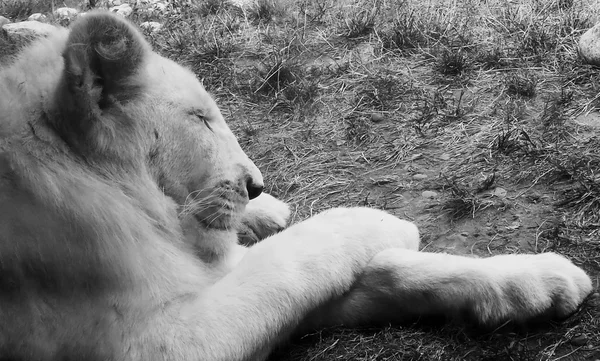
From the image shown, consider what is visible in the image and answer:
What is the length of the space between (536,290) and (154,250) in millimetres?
1775

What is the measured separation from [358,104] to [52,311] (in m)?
3.41

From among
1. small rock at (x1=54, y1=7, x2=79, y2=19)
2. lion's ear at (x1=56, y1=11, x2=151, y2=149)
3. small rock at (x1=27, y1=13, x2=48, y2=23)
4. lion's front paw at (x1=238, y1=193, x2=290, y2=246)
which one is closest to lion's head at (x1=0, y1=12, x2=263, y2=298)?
lion's ear at (x1=56, y1=11, x2=151, y2=149)

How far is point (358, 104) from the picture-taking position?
20.0ft

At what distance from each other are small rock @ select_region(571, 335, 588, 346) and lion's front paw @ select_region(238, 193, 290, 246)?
201 cm

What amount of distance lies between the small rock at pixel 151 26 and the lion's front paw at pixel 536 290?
551cm

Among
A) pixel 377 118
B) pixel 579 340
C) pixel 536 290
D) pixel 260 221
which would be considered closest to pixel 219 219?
pixel 260 221

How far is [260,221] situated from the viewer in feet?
15.8

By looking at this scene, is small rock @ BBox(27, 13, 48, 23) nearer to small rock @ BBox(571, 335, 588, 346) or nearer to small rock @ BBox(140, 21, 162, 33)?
small rock @ BBox(140, 21, 162, 33)

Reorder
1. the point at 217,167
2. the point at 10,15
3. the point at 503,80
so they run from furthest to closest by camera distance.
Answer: the point at 10,15, the point at 503,80, the point at 217,167

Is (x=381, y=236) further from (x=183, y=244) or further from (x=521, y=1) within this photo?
(x=521, y=1)

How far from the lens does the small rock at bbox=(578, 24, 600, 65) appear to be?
5.81m

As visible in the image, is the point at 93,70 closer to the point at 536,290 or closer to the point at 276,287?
the point at 276,287

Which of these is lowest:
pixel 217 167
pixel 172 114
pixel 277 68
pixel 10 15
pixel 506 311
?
pixel 10 15

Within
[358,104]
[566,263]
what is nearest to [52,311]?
[566,263]
